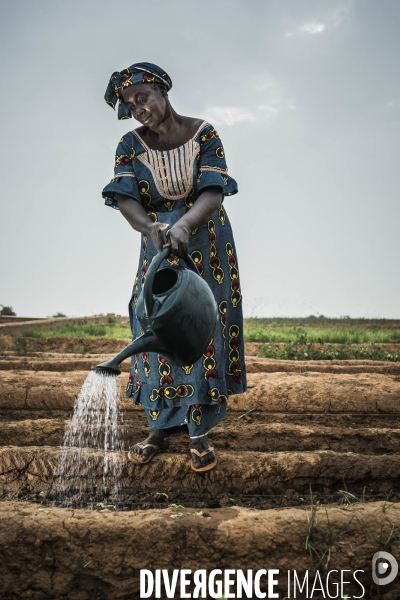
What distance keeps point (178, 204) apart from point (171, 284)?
22.5 inches

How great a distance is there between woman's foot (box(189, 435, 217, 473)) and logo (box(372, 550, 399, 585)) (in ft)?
3.13

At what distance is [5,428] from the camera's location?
3512mm

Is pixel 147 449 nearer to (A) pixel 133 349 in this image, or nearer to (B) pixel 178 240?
(A) pixel 133 349

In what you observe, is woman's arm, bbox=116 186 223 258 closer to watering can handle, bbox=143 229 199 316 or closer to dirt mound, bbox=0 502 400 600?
watering can handle, bbox=143 229 199 316

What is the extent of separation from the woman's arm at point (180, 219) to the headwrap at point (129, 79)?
0.40 metres

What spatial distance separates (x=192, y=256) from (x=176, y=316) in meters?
0.63

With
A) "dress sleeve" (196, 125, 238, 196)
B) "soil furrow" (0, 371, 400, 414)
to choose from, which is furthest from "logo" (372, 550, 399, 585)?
"soil furrow" (0, 371, 400, 414)

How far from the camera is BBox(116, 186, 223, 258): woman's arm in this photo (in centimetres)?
207

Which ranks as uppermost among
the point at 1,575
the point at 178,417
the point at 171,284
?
the point at 171,284

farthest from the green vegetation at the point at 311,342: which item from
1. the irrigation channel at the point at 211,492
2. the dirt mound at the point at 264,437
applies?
the dirt mound at the point at 264,437

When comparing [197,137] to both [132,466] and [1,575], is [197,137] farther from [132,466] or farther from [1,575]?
[1,575]

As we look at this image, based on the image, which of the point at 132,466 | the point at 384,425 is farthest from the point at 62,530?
the point at 384,425

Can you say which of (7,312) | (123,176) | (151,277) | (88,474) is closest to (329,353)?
(88,474)

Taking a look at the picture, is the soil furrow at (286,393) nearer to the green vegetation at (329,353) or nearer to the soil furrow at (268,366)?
the soil furrow at (268,366)
